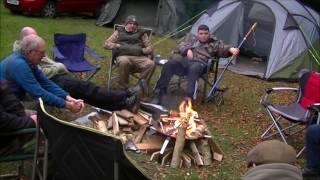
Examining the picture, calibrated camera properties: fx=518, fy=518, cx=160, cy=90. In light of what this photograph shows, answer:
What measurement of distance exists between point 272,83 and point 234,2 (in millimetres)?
1594

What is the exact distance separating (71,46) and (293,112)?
10.7 feet

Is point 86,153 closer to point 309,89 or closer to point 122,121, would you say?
point 122,121

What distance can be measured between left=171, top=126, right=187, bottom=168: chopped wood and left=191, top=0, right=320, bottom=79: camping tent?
162 inches

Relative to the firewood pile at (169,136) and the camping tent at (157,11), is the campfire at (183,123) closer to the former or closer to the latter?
the firewood pile at (169,136)

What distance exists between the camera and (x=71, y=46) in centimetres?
719

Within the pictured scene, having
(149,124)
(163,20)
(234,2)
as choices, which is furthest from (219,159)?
(163,20)

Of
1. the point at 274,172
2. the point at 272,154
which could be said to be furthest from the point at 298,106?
the point at 274,172

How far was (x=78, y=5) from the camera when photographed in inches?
574

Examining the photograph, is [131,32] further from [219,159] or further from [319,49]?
[319,49]

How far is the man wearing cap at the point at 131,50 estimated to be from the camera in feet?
22.4

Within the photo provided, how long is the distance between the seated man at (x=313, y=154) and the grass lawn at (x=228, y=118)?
19.1 inches

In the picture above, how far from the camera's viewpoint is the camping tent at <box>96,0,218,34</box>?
469 inches

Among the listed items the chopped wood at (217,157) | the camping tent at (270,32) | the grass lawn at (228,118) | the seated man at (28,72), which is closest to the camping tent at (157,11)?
the grass lawn at (228,118)

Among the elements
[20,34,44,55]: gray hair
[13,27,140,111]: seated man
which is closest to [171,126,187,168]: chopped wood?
[13,27,140,111]: seated man
